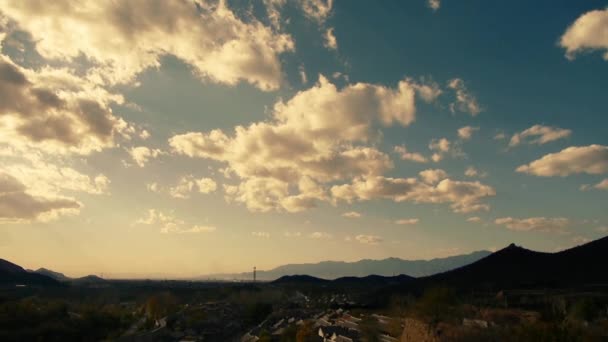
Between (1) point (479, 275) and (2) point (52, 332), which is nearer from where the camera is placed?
(2) point (52, 332)

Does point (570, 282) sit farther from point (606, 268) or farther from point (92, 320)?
point (92, 320)

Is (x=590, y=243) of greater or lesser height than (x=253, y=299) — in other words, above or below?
above

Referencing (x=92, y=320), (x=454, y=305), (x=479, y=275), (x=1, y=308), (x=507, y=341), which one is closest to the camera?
(x=507, y=341)

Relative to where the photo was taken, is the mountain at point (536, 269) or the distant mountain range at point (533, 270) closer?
the distant mountain range at point (533, 270)

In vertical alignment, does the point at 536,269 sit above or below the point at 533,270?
above

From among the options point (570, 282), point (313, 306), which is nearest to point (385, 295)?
point (313, 306)

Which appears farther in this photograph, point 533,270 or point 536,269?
point 533,270

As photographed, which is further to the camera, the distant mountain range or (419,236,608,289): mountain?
(419,236,608,289): mountain

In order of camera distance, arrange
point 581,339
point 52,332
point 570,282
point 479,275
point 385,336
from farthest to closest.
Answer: point 479,275
point 570,282
point 52,332
point 385,336
point 581,339
